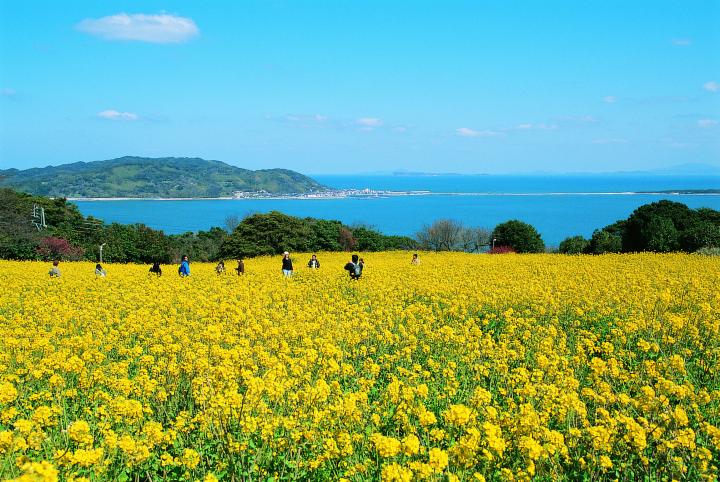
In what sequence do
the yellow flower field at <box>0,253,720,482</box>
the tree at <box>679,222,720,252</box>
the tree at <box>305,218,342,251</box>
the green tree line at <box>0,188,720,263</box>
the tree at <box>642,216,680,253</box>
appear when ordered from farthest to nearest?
the tree at <box>305,218,342,251</box> < the green tree line at <box>0,188,720,263</box> < the tree at <box>642,216,680,253</box> < the tree at <box>679,222,720,252</box> < the yellow flower field at <box>0,253,720,482</box>

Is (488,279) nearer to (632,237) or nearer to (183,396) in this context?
(183,396)

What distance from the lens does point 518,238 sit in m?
61.5

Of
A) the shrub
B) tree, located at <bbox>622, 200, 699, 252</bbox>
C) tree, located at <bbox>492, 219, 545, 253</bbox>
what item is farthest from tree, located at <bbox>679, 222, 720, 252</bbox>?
tree, located at <bbox>492, 219, 545, 253</bbox>

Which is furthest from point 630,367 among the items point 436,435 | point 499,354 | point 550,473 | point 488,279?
point 488,279

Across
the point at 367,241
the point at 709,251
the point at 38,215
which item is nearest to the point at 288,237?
the point at 367,241

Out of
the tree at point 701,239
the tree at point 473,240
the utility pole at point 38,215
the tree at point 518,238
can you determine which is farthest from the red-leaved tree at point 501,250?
the utility pole at point 38,215

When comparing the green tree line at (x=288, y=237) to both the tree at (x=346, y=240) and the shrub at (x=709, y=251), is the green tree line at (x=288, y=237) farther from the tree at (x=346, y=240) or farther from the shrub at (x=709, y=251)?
the shrub at (x=709, y=251)

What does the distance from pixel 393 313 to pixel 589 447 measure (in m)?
8.33

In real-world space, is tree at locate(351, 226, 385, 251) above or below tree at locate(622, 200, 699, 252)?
below

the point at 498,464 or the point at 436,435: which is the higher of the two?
the point at 436,435

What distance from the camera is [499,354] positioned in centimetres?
961

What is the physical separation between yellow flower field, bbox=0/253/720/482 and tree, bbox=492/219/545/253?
147ft

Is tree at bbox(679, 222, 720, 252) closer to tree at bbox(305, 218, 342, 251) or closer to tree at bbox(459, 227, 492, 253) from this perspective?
tree at bbox(305, 218, 342, 251)

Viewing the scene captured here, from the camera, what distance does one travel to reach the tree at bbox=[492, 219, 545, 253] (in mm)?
61250
